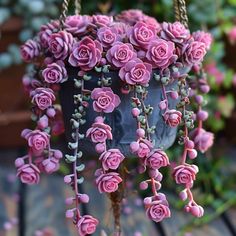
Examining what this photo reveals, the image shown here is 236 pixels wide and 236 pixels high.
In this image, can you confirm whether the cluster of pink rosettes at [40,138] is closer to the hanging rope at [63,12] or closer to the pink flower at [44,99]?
the pink flower at [44,99]

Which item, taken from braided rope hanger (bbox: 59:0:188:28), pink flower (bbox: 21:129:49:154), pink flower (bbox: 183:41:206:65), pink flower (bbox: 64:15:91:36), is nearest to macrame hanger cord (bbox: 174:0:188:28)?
braided rope hanger (bbox: 59:0:188:28)

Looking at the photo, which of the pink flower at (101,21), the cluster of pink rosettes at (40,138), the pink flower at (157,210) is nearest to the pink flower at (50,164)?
the cluster of pink rosettes at (40,138)

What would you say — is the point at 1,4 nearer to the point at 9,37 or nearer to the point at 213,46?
the point at 9,37

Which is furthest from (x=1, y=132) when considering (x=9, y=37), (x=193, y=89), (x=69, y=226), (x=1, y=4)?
(x=193, y=89)

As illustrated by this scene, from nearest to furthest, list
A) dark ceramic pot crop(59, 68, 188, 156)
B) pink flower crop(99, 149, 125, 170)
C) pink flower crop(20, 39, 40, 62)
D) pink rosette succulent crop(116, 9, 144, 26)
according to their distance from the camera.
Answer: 1. pink flower crop(99, 149, 125, 170)
2. dark ceramic pot crop(59, 68, 188, 156)
3. pink flower crop(20, 39, 40, 62)
4. pink rosette succulent crop(116, 9, 144, 26)

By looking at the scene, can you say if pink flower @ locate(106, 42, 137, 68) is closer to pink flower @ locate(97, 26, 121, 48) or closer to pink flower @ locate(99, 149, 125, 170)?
pink flower @ locate(97, 26, 121, 48)
